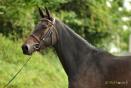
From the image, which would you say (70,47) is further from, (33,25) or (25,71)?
(33,25)

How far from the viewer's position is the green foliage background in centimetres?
1206

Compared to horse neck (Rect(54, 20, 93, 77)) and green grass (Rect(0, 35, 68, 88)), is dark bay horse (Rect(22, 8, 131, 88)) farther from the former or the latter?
green grass (Rect(0, 35, 68, 88))

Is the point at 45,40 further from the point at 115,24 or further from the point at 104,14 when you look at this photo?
the point at 115,24

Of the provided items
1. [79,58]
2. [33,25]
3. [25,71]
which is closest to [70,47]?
[79,58]

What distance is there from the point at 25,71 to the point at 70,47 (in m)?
3.86

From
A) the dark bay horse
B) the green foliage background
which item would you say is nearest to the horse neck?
the dark bay horse

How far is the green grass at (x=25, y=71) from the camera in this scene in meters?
11.6

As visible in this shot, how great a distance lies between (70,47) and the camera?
8.70 meters

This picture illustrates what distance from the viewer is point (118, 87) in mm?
8391

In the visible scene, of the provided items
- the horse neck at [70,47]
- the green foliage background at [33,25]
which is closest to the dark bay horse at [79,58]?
the horse neck at [70,47]

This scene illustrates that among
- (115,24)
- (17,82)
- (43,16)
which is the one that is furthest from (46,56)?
(43,16)

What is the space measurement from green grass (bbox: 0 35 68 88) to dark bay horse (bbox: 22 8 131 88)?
283 centimetres

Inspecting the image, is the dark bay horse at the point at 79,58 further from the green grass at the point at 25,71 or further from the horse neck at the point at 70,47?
the green grass at the point at 25,71

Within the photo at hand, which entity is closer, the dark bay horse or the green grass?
the dark bay horse
